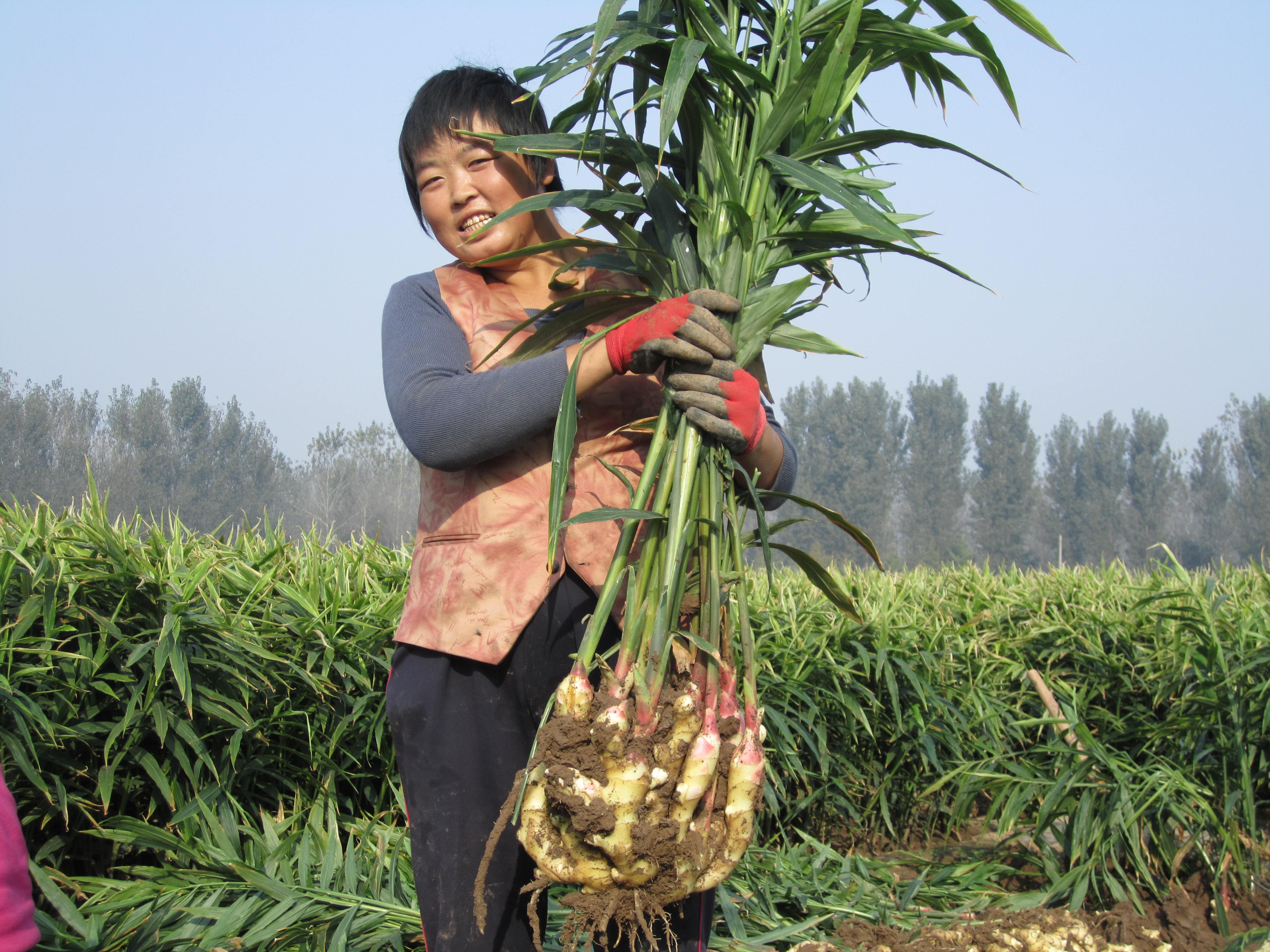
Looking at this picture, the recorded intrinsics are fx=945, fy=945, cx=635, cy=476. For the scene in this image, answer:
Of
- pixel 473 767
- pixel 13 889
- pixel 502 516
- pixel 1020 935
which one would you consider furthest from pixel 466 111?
pixel 1020 935

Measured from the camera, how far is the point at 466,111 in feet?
5.02

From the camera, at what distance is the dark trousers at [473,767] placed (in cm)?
138

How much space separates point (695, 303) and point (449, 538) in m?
0.52

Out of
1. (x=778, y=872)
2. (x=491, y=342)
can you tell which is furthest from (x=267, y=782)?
(x=491, y=342)

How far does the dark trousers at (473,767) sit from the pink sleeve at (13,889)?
48cm

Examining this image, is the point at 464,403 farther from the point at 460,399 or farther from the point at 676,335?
the point at 676,335

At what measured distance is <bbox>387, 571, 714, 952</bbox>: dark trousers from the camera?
138cm

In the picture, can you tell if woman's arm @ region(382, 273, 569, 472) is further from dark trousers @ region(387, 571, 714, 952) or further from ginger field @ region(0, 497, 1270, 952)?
ginger field @ region(0, 497, 1270, 952)

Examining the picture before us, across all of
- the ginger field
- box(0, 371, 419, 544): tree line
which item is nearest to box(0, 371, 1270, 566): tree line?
box(0, 371, 419, 544): tree line

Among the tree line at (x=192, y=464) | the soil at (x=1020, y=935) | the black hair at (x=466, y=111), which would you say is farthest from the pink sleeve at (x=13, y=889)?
the tree line at (x=192, y=464)

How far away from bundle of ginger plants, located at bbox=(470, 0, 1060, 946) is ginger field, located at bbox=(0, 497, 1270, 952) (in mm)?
1018

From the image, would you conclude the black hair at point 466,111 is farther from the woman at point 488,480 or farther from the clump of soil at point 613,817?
the clump of soil at point 613,817

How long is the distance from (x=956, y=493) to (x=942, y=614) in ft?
127

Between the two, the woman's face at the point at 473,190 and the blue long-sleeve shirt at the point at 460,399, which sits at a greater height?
the woman's face at the point at 473,190
